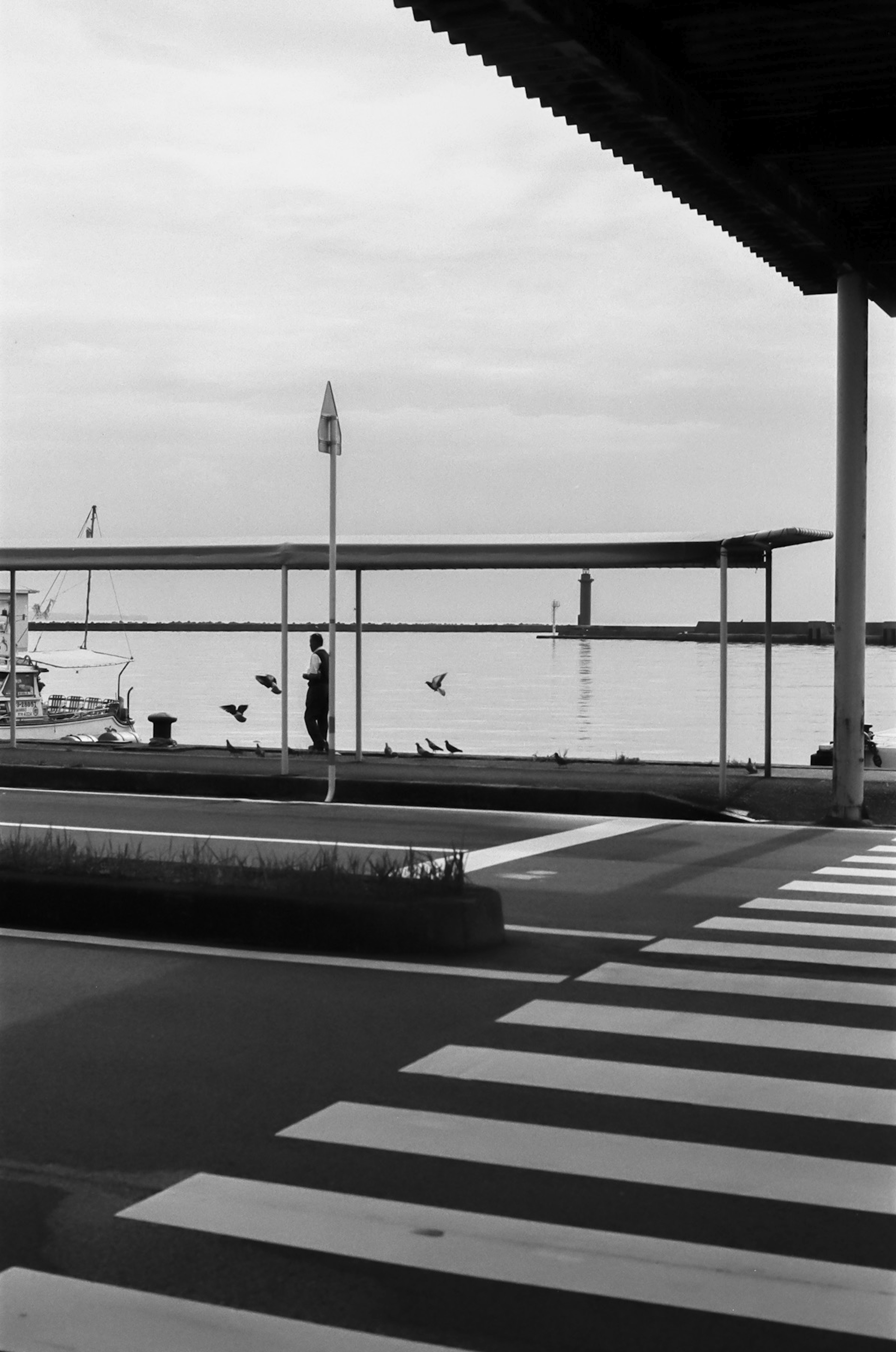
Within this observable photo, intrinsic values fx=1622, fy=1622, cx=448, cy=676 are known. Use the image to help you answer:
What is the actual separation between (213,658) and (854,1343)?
17089 cm

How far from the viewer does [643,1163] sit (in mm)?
5328

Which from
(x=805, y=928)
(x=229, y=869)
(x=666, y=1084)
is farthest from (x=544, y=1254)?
(x=229, y=869)

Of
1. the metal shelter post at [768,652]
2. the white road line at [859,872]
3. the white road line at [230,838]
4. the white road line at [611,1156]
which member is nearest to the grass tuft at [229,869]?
the white road line at [230,838]

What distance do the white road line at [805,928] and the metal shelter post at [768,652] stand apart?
862cm

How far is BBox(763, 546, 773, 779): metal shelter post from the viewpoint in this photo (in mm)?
18828

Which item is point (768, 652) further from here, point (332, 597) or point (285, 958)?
point (285, 958)

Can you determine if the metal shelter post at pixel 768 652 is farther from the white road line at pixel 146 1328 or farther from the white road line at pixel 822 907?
the white road line at pixel 146 1328

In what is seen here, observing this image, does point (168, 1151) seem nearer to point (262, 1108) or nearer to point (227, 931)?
point (262, 1108)

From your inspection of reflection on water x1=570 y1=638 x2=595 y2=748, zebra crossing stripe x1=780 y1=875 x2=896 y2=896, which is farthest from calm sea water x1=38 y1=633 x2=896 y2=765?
zebra crossing stripe x1=780 y1=875 x2=896 y2=896

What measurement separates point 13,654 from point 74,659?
37035mm

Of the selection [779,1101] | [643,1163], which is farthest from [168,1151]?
[779,1101]

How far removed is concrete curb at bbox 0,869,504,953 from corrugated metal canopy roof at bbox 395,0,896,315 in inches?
198

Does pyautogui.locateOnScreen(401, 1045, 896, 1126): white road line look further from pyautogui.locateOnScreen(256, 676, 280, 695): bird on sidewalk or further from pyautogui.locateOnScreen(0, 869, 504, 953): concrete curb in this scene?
pyautogui.locateOnScreen(256, 676, 280, 695): bird on sidewalk

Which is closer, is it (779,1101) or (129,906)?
(779,1101)
